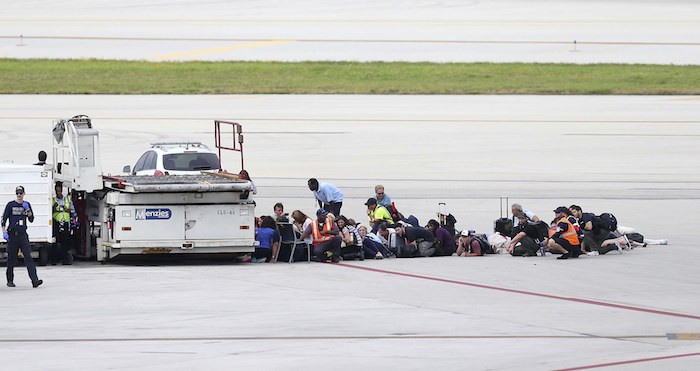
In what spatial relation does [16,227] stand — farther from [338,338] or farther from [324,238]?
[338,338]

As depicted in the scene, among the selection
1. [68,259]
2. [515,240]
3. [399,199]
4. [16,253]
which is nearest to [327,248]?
→ [515,240]

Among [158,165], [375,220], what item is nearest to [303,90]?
[158,165]

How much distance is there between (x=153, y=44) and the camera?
72188 mm

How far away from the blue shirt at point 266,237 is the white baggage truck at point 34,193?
3.58 metres

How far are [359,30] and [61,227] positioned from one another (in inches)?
2228

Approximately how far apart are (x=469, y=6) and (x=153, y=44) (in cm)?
2561

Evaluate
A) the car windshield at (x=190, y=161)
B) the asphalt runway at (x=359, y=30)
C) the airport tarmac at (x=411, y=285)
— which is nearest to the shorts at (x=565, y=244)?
the airport tarmac at (x=411, y=285)

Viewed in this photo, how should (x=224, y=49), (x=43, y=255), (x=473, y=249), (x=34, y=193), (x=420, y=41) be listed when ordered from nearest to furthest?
(x=34, y=193)
(x=43, y=255)
(x=473, y=249)
(x=224, y=49)
(x=420, y=41)

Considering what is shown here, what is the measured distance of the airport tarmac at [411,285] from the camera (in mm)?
15664

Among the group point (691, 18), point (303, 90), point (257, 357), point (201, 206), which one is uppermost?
point (691, 18)

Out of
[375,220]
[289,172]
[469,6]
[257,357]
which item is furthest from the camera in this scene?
[469,6]

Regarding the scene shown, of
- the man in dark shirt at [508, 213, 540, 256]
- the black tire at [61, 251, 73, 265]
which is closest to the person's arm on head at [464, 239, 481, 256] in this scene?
the man in dark shirt at [508, 213, 540, 256]

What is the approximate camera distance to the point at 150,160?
29406mm

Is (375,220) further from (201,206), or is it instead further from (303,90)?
(303,90)
